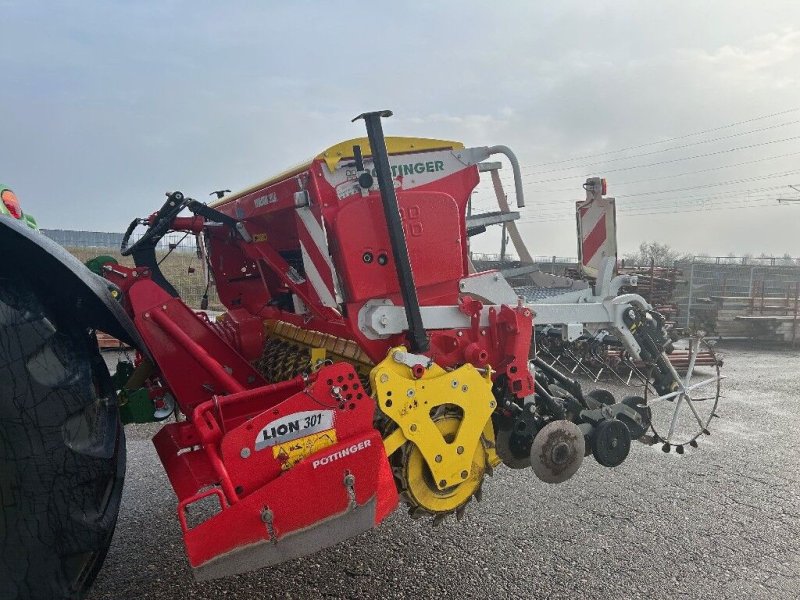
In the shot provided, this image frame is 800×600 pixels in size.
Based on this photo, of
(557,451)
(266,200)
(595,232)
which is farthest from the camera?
(595,232)

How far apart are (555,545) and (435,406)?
125cm

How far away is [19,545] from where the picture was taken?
5.59 feet

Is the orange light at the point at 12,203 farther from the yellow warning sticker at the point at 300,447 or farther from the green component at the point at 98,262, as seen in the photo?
the yellow warning sticker at the point at 300,447

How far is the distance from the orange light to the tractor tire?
Result: 0.97 metres

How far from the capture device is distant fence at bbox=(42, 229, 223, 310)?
156 inches

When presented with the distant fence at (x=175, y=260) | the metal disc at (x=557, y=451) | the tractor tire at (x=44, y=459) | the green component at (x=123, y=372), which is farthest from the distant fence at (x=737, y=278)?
the tractor tire at (x=44, y=459)

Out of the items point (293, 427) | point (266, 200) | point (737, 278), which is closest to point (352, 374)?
point (293, 427)

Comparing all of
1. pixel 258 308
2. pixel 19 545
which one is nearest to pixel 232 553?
pixel 19 545

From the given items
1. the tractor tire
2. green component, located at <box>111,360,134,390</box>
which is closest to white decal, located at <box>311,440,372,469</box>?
the tractor tire

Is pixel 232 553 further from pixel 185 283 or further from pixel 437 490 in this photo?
pixel 185 283

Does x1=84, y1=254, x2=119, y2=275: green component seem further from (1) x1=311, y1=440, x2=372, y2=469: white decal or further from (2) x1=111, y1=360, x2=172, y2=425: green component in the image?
(1) x1=311, y1=440, x2=372, y2=469: white decal

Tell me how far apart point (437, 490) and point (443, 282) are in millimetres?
989

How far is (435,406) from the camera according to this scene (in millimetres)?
2574

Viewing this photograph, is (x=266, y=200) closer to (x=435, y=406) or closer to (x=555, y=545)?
(x=435, y=406)
